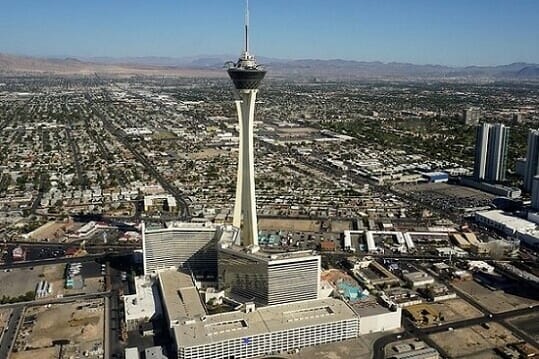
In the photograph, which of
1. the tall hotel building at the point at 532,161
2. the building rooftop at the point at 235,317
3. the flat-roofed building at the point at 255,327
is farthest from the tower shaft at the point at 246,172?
the tall hotel building at the point at 532,161

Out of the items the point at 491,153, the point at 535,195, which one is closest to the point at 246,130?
the point at 535,195

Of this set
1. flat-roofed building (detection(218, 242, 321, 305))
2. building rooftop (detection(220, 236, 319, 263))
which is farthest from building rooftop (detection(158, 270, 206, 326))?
building rooftop (detection(220, 236, 319, 263))

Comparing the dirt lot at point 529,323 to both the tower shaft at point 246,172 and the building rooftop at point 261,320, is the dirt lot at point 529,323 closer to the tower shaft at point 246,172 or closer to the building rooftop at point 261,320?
the building rooftop at point 261,320

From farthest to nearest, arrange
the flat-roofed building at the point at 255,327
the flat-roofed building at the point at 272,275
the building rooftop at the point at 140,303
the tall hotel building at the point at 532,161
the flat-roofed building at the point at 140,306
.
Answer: the tall hotel building at the point at 532,161, the building rooftop at the point at 140,303, the flat-roofed building at the point at 140,306, the flat-roofed building at the point at 272,275, the flat-roofed building at the point at 255,327

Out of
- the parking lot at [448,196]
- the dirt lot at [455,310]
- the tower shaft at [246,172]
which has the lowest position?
the dirt lot at [455,310]

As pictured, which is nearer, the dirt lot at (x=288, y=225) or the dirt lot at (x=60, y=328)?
the dirt lot at (x=60, y=328)

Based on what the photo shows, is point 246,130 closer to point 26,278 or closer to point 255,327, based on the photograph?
point 255,327

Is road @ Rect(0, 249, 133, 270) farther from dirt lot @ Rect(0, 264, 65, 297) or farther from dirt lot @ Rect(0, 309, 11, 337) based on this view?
dirt lot @ Rect(0, 309, 11, 337)
